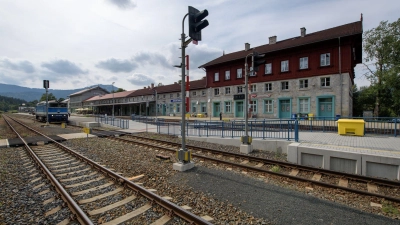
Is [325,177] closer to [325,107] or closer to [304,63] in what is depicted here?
[325,107]

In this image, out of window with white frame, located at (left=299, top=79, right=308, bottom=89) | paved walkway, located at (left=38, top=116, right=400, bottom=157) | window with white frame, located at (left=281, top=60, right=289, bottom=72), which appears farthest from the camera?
window with white frame, located at (left=281, top=60, right=289, bottom=72)

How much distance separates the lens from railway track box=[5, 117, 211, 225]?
4035 millimetres

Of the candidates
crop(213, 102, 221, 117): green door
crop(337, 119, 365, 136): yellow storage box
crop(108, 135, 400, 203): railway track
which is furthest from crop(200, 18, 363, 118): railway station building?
crop(108, 135, 400, 203): railway track

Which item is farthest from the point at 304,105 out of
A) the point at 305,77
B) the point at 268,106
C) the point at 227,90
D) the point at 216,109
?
the point at 216,109

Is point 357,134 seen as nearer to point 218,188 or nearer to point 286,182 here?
point 286,182

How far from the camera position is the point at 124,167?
303 inches

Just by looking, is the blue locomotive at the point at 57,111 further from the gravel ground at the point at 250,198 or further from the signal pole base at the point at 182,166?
the signal pole base at the point at 182,166

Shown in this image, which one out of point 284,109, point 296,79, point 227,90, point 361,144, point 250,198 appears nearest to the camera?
point 250,198

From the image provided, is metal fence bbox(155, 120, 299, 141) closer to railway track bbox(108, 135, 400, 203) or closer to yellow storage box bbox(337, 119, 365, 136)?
yellow storage box bbox(337, 119, 365, 136)

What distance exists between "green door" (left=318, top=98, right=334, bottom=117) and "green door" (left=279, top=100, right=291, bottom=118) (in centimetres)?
408

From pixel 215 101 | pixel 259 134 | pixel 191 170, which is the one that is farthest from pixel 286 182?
pixel 215 101

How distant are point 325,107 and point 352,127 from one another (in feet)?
59.8

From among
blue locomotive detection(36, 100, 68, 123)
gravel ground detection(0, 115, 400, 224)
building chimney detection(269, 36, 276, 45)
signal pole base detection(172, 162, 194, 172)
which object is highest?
building chimney detection(269, 36, 276, 45)

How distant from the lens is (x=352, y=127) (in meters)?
11.4
